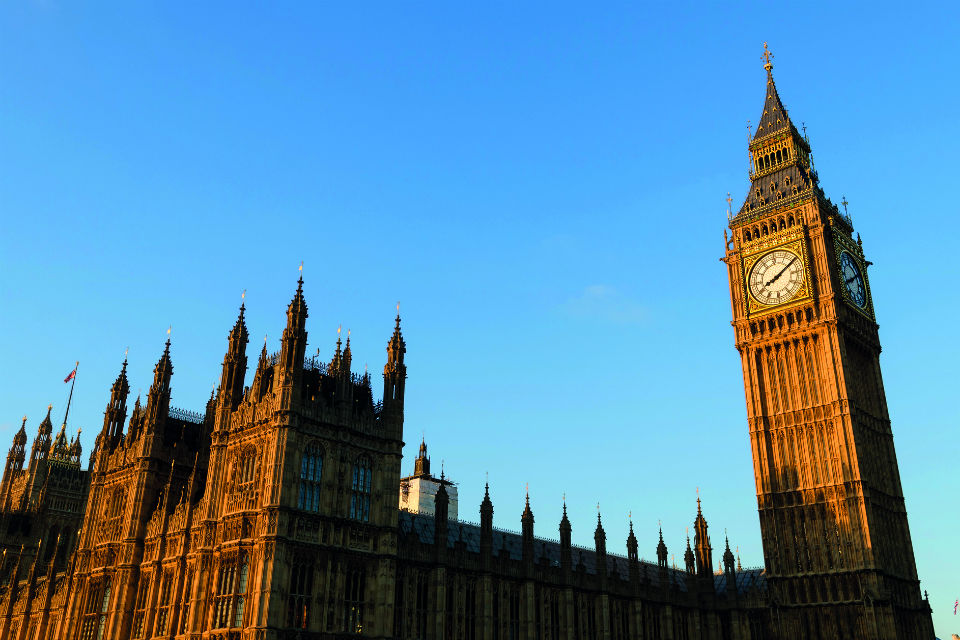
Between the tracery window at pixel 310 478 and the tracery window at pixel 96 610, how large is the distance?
2005 cm

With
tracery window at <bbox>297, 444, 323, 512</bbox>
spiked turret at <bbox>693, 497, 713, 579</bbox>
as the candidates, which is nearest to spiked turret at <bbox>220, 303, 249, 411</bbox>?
tracery window at <bbox>297, 444, 323, 512</bbox>

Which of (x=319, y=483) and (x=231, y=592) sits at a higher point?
(x=319, y=483)

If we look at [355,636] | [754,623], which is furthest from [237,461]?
[754,623]

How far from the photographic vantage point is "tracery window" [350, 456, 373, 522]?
179 ft

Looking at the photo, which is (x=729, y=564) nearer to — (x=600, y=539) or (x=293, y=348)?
(x=600, y=539)

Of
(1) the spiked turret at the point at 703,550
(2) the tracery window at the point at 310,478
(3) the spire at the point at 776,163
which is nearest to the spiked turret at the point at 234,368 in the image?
(2) the tracery window at the point at 310,478

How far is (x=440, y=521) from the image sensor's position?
59312 millimetres

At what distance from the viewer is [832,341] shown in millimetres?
82500

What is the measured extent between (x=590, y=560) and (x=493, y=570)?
21.6 metres

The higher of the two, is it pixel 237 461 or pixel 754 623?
pixel 237 461

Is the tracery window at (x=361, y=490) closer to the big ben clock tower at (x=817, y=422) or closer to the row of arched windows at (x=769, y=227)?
the big ben clock tower at (x=817, y=422)

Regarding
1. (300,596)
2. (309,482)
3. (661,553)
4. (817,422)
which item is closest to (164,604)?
(300,596)

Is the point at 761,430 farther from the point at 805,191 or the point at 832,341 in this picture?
the point at 805,191

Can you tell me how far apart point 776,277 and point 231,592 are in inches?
2427
